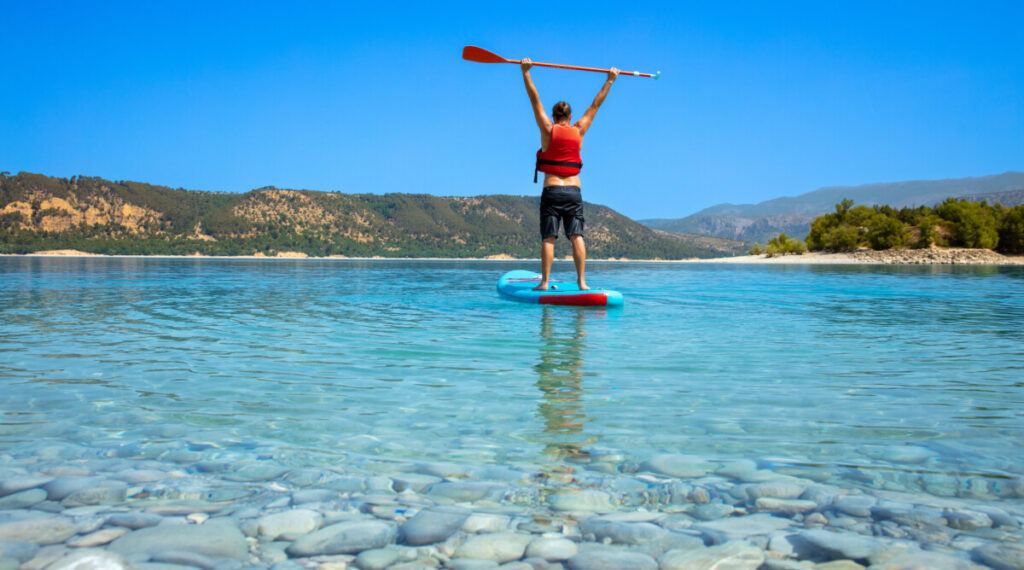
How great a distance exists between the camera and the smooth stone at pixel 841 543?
2.04 meters

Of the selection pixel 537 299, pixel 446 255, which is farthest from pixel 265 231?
pixel 537 299

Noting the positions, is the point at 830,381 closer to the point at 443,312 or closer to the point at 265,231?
the point at 443,312

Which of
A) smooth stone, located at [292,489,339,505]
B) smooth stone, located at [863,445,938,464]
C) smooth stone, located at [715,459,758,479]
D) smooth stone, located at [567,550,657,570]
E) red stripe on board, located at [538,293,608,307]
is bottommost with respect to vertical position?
smooth stone, located at [292,489,339,505]

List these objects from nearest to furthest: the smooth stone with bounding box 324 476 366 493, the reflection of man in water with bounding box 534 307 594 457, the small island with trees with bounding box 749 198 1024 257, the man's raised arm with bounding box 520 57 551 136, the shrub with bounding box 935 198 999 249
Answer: the smooth stone with bounding box 324 476 366 493, the reflection of man in water with bounding box 534 307 594 457, the man's raised arm with bounding box 520 57 551 136, the shrub with bounding box 935 198 999 249, the small island with trees with bounding box 749 198 1024 257

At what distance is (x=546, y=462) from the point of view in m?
2.91

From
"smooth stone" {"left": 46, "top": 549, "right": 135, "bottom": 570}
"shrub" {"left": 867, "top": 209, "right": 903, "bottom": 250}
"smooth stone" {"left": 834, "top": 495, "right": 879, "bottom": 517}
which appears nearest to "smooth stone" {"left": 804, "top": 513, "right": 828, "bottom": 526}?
"smooth stone" {"left": 834, "top": 495, "right": 879, "bottom": 517}

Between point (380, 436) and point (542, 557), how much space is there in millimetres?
1533

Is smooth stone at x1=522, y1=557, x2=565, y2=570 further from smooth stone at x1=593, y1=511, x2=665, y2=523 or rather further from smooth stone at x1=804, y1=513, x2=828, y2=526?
smooth stone at x1=804, y1=513, x2=828, y2=526

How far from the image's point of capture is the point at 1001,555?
2.01 metres

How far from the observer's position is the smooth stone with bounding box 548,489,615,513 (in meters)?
2.41

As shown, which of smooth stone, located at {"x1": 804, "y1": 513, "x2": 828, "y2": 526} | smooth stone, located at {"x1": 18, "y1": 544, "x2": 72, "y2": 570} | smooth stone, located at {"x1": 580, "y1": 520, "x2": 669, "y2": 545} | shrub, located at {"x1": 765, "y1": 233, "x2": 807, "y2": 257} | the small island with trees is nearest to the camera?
smooth stone, located at {"x1": 18, "y1": 544, "x2": 72, "y2": 570}

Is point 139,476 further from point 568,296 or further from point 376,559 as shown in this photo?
point 568,296

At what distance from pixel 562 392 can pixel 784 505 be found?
2049mm

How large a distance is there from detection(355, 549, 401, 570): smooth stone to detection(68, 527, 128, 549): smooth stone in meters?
0.85
